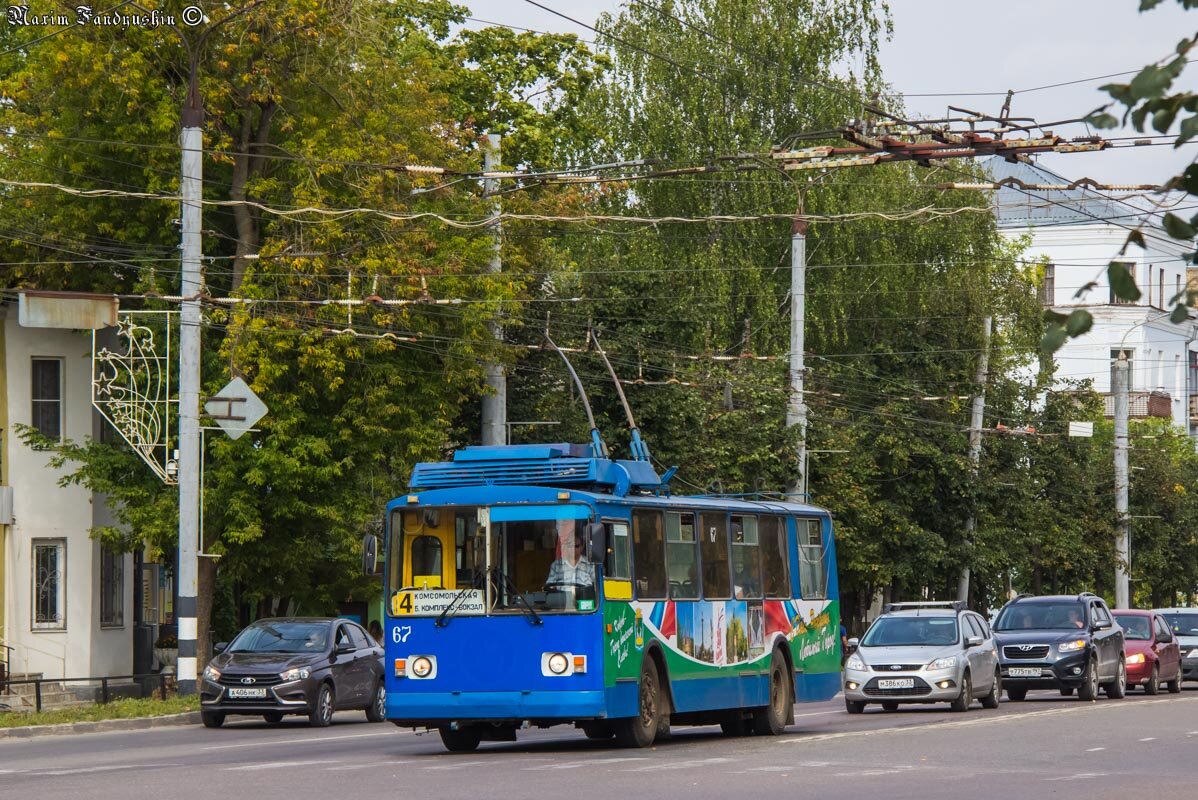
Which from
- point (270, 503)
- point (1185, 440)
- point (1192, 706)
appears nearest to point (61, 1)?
point (270, 503)

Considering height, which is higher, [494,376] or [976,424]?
[494,376]

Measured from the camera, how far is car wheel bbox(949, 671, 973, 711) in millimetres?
28703

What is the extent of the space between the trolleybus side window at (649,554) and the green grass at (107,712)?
9.90 m

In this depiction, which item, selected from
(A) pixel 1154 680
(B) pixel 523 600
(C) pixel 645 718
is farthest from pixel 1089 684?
(B) pixel 523 600

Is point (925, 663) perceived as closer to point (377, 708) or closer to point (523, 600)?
point (377, 708)

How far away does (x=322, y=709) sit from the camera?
27953mm

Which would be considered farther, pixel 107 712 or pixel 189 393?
pixel 189 393

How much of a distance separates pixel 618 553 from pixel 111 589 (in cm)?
2325

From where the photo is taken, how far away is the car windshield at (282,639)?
28.3 metres

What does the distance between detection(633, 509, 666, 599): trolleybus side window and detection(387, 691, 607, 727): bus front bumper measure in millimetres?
1632

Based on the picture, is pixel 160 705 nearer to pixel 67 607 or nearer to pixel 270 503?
pixel 270 503

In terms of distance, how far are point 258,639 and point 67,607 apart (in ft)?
39.6

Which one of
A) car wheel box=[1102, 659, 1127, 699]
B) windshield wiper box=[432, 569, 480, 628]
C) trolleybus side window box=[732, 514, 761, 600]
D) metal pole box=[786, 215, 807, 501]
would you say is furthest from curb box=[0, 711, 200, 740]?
metal pole box=[786, 215, 807, 501]

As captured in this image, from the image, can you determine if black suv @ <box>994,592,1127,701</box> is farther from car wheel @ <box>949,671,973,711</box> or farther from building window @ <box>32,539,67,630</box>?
building window @ <box>32,539,67,630</box>
